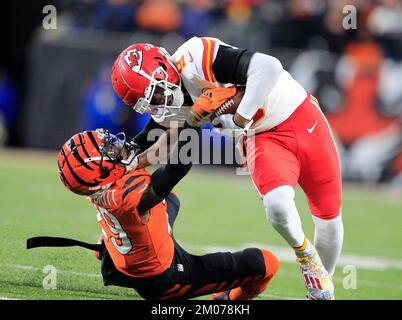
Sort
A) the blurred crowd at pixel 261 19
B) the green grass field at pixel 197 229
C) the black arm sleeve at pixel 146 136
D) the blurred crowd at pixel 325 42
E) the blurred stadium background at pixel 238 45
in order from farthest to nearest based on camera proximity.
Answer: the blurred crowd at pixel 261 19 < the blurred crowd at pixel 325 42 < the blurred stadium background at pixel 238 45 < the black arm sleeve at pixel 146 136 < the green grass field at pixel 197 229

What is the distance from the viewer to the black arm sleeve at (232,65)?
5031 mm

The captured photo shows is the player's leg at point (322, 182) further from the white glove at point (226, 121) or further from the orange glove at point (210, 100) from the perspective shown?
the orange glove at point (210, 100)

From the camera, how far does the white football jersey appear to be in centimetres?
512

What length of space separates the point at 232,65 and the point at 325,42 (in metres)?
7.87

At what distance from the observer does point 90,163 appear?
4555 millimetres

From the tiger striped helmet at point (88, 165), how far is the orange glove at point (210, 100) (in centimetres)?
57

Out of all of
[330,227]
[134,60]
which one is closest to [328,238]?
[330,227]

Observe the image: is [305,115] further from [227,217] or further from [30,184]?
[30,184]

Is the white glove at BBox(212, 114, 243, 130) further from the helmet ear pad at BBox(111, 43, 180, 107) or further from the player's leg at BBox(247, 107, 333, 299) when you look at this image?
the helmet ear pad at BBox(111, 43, 180, 107)

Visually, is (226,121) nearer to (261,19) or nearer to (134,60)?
(134,60)

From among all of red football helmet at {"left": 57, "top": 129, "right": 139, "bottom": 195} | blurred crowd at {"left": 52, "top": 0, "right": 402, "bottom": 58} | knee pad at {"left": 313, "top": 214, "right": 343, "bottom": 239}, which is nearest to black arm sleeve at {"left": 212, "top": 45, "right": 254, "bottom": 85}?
red football helmet at {"left": 57, "top": 129, "right": 139, "bottom": 195}

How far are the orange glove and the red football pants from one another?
1.39ft

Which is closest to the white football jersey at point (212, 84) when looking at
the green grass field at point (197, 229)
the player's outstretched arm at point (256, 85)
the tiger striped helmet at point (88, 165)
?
the player's outstretched arm at point (256, 85)
